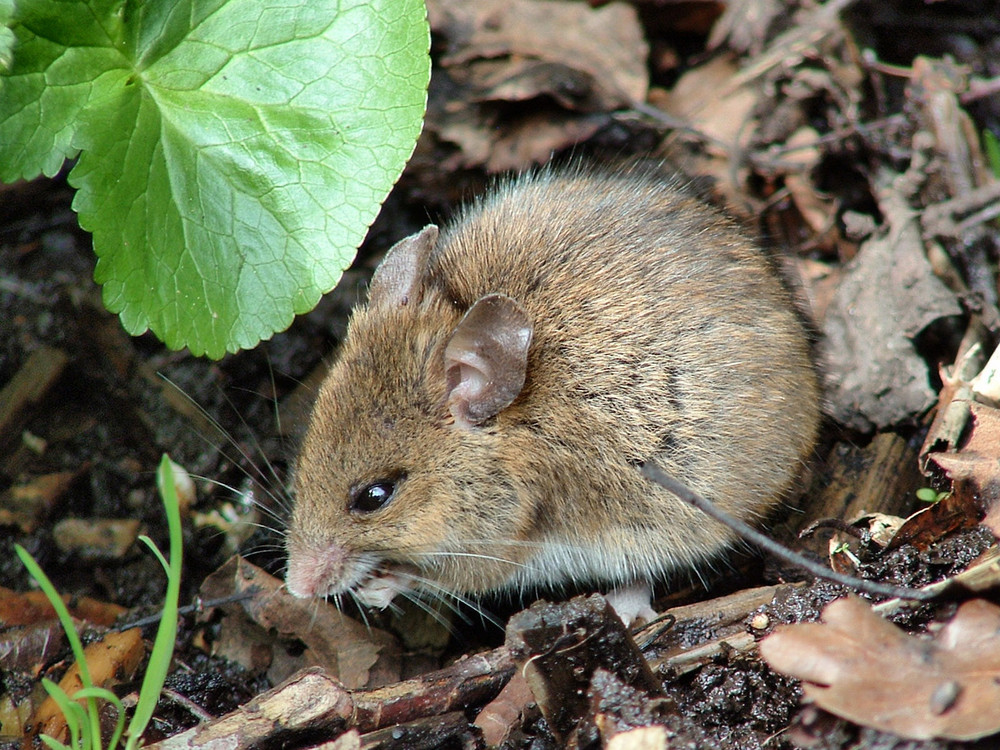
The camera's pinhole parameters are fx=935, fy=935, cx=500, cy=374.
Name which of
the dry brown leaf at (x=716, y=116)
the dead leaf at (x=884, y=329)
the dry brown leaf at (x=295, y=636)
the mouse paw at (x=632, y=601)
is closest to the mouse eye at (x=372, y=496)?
the dry brown leaf at (x=295, y=636)

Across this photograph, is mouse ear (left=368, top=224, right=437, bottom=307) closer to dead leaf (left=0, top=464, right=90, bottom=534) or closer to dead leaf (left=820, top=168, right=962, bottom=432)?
dead leaf (left=0, top=464, right=90, bottom=534)

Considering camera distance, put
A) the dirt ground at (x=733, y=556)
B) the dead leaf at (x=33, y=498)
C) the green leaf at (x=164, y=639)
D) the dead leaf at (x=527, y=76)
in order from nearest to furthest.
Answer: the green leaf at (x=164, y=639) < the dirt ground at (x=733, y=556) < the dead leaf at (x=33, y=498) < the dead leaf at (x=527, y=76)

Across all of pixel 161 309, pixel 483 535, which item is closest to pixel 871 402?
pixel 483 535

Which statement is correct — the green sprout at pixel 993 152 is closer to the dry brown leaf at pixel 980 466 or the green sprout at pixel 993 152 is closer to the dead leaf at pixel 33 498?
the dry brown leaf at pixel 980 466

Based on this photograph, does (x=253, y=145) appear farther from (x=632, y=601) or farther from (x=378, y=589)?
(x=632, y=601)

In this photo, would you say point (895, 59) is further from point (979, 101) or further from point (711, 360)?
point (711, 360)

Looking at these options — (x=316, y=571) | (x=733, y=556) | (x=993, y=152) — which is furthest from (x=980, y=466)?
(x=316, y=571)
